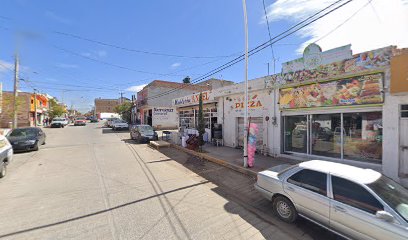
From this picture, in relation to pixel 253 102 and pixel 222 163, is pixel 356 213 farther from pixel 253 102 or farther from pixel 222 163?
pixel 253 102

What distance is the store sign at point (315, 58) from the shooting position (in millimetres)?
7582

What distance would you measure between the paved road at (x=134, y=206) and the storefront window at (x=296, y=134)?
3.68 meters

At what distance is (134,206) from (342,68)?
28.1 ft

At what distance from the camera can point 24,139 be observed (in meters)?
12.2

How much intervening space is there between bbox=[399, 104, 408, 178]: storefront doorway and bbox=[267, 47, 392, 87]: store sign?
1.64m

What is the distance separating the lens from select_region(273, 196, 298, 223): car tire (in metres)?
4.43

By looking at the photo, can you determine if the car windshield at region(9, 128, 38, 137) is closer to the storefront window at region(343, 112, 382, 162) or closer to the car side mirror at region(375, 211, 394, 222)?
the car side mirror at region(375, 211, 394, 222)

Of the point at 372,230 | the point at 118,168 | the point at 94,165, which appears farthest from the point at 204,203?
the point at 94,165

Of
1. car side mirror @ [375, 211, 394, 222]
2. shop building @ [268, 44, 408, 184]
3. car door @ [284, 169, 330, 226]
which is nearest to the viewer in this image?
car side mirror @ [375, 211, 394, 222]

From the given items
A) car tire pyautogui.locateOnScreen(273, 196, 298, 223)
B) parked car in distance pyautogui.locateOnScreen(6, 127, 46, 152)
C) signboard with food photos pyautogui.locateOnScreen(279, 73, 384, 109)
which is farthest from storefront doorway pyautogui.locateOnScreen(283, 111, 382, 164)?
parked car in distance pyautogui.locateOnScreen(6, 127, 46, 152)

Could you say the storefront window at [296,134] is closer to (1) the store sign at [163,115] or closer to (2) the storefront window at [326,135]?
(2) the storefront window at [326,135]

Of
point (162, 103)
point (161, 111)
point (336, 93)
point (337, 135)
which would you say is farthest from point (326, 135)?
point (162, 103)

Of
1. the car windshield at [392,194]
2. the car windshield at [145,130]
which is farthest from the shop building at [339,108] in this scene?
the car windshield at [145,130]

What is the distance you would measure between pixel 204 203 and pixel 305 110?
652cm
